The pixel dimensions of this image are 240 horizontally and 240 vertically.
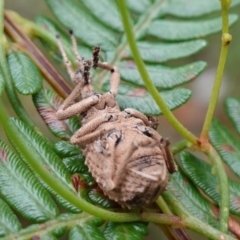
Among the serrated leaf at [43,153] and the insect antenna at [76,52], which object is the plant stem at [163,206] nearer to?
the serrated leaf at [43,153]

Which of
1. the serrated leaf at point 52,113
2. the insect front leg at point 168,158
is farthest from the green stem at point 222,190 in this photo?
the serrated leaf at point 52,113

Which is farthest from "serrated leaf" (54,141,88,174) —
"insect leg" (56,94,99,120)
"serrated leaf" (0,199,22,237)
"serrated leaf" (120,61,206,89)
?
"serrated leaf" (120,61,206,89)

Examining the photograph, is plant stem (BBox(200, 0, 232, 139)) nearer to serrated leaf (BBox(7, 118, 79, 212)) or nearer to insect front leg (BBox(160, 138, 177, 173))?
insect front leg (BBox(160, 138, 177, 173))

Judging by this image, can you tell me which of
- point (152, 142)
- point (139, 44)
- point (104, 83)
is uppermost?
point (139, 44)

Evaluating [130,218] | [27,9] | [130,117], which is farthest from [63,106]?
[27,9]

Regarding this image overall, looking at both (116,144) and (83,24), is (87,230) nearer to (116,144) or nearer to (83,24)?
(116,144)

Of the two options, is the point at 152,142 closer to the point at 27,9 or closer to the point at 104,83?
the point at 104,83

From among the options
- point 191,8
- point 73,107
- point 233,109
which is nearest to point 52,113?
point 73,107
